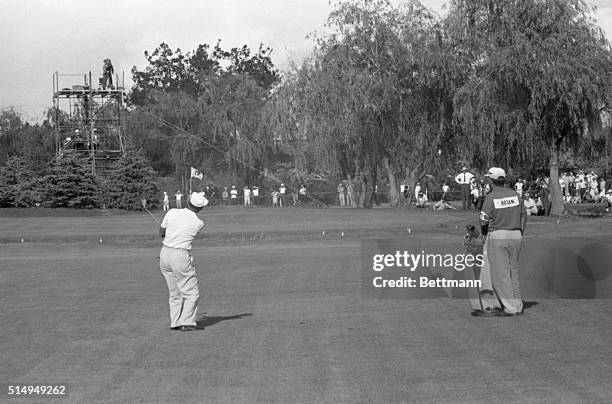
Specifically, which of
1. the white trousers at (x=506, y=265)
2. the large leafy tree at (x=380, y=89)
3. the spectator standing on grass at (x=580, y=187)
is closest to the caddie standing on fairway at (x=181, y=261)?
the white trousers at (x=506, y=265)

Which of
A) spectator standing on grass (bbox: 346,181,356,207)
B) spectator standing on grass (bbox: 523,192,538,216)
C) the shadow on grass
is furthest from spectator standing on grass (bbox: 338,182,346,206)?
the shadow on grass

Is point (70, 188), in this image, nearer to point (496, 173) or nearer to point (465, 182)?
point (465, 182)

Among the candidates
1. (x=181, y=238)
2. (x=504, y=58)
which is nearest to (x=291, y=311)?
(x=181, y=238)

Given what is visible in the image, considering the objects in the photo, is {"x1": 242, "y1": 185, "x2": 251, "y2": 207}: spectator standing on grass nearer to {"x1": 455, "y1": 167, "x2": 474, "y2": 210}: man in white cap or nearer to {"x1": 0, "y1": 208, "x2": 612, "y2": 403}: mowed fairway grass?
{"x1": 455, "y1": 167, "x2": 474, "y2": 210}: man in white cap

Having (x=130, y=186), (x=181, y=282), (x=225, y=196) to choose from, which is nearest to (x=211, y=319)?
(x=181, y=282)

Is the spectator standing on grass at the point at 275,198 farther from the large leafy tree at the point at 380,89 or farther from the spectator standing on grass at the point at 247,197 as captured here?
the large leafy tree at the point at 380,89

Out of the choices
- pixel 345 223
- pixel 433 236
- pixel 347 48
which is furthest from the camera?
pixel 347 48

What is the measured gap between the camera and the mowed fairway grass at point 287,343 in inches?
364

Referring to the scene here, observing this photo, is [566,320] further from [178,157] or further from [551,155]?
[178,157]

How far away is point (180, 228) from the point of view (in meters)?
13.1

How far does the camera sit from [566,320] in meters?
13.6

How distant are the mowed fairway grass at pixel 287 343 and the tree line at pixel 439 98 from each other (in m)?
24.5

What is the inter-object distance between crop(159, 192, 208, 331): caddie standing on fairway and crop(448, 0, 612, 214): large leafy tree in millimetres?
33927

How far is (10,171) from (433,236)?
4183cm
